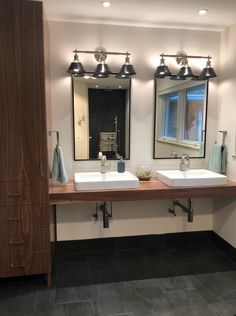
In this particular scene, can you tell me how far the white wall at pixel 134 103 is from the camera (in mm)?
2820

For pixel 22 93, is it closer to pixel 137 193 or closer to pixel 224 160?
pixel 137 193

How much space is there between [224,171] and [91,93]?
1638mm

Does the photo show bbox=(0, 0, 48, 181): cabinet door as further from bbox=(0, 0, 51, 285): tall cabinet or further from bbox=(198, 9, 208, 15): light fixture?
bbox=(198, 9, 208, 15): light fixture

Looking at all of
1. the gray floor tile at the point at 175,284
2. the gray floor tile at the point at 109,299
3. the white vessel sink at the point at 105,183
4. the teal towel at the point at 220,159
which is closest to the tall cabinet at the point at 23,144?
the white vessel sink at the point at 105,183

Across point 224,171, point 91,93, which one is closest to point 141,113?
point 91,93

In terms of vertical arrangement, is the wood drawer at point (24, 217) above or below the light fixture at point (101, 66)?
below

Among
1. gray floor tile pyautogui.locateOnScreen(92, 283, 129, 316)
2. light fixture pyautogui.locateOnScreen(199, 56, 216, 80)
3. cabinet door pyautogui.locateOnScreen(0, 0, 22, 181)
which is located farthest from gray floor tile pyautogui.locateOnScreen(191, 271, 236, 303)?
light fixture pyautogui.locateOnScreen(199, 56, 216, 80)

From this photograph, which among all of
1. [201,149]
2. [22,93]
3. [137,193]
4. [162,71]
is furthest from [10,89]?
[201,149]

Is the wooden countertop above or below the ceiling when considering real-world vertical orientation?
below

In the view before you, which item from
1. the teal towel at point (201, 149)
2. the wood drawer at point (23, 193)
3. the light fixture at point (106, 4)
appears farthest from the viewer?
the teal towel at point (201, 149)

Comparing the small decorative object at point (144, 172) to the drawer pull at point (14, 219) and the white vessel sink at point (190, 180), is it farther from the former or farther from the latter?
the drawer pull at point (14, 219)

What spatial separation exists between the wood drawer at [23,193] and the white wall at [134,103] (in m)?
0.67

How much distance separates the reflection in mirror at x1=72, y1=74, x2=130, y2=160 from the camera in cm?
289

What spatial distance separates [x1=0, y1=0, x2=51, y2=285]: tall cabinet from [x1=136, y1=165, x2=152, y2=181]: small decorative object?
105 centimetres
